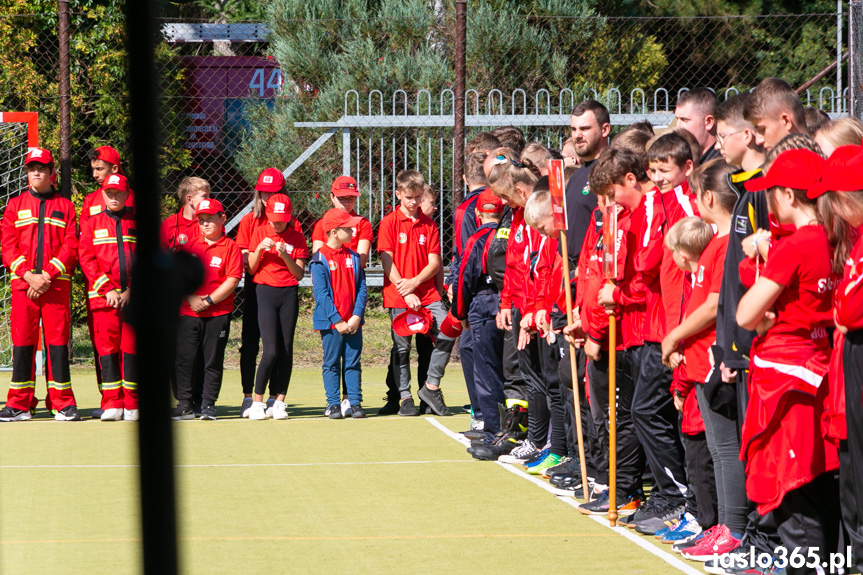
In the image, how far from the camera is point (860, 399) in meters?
3.12

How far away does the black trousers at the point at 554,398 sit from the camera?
608 centimetres

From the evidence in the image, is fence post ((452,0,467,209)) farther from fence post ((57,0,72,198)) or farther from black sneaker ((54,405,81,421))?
black sneaker ((54,405,81,421))

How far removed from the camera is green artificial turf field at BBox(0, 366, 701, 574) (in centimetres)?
426

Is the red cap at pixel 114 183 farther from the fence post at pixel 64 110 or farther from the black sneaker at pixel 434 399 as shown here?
the black sneaker at pixel 434 399

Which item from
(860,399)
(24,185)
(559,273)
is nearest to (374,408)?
(559,273)

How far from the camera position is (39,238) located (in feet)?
26.9

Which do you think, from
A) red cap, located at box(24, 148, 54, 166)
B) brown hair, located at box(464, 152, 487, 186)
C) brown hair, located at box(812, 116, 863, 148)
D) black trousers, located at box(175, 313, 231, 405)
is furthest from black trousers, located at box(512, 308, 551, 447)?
red cap, located at box(24, 148, 54, 166)

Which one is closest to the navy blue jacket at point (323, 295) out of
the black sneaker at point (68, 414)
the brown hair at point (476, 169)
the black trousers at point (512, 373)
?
the brown hair at point (476, 169)

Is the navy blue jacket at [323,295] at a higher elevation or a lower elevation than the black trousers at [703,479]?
higher

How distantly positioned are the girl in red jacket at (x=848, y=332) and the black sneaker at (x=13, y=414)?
271 inches

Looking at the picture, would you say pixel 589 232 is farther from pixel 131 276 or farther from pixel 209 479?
pixel 131 276

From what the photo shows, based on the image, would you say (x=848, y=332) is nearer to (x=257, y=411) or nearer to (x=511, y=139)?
(x=511, y=139)

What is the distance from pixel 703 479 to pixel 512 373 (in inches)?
99.3

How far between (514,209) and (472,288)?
0.76 meters
